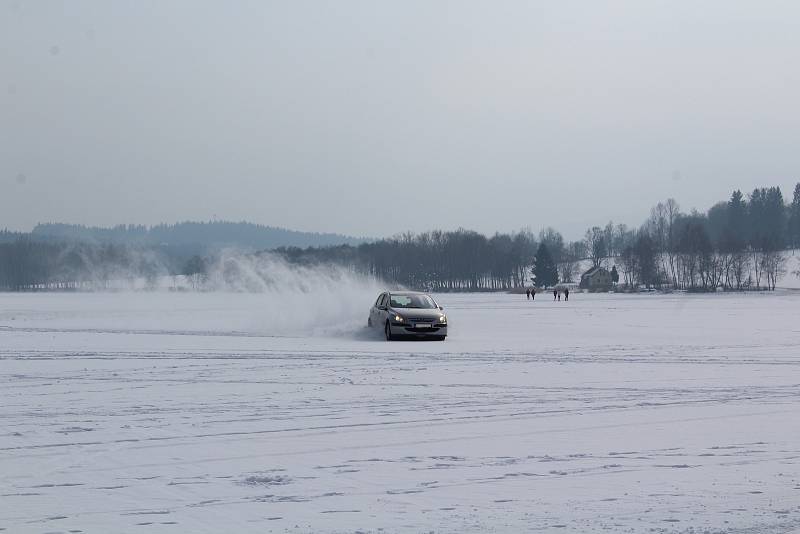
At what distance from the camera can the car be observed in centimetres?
2894

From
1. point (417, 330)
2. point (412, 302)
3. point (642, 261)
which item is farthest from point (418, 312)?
point (642, 261)

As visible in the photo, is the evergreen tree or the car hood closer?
the car hood

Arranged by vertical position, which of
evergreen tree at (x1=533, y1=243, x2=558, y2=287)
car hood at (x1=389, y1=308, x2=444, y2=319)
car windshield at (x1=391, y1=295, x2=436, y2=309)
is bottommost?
car hood at (x1=389, y1=308, x2=444, y2=319)

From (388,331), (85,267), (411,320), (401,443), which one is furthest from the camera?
(85,267)

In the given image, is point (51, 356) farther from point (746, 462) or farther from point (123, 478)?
point (746, 462)

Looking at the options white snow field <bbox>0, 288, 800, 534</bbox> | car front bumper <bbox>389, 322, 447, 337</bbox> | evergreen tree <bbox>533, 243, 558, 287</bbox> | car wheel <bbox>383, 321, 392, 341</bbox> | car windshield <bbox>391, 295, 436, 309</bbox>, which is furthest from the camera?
evergreen tree <bbox>533, 243, 558, 287</bbox>

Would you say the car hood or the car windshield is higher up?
the car windshield

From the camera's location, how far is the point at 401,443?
414 inches

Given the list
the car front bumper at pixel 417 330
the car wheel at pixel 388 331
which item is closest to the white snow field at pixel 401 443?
the car front bumper at pixel 417 330

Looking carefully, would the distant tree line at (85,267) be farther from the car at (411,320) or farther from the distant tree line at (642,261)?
the car at (411,320)

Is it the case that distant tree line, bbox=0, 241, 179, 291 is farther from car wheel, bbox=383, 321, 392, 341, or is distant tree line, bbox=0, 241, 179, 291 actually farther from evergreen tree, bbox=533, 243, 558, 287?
car wheel, bbox=383, 321, 392, 341

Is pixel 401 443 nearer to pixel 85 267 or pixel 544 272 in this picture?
pixel 544 272

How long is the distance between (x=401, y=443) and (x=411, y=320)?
18.4 m

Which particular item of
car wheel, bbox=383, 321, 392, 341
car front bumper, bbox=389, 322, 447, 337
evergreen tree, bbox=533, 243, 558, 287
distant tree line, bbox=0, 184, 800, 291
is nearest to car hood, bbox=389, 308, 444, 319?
car front bumper, bbox=389, 322, 447, 337
